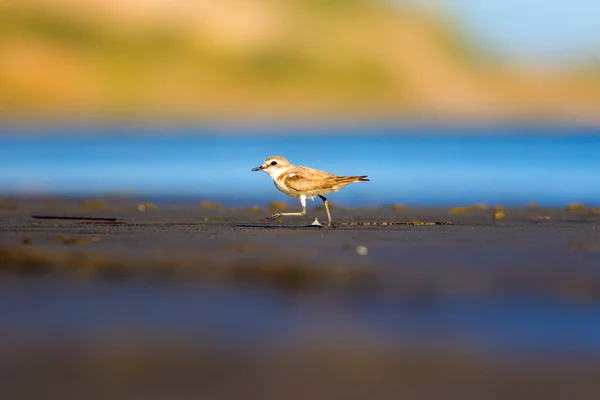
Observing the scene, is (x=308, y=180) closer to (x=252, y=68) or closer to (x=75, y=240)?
(x=75, y=240)

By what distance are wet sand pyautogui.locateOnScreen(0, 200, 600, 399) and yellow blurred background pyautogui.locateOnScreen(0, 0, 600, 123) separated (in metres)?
120

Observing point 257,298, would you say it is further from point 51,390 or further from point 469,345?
point 51,390

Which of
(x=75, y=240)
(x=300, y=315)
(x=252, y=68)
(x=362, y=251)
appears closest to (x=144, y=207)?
(x=75, y=240)

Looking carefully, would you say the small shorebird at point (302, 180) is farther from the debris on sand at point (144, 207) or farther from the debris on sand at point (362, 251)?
the debris on sand at point (144, 207)

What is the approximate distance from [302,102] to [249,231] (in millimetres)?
147085

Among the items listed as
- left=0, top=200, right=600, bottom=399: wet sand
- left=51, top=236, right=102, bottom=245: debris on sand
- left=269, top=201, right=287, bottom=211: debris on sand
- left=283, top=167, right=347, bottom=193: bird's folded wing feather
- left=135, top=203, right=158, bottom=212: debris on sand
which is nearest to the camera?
left=0, top=200, right=600, bottom=399: wet sand

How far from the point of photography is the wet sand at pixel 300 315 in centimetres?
595

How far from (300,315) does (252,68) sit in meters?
162

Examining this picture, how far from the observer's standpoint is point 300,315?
24.6ft

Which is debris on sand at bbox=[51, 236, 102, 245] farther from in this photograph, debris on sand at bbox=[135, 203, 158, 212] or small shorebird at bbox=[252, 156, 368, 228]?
debris on sand at bbox=[135, 203, 158, 212]

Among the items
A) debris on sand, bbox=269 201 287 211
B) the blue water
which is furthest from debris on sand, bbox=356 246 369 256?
the blue water

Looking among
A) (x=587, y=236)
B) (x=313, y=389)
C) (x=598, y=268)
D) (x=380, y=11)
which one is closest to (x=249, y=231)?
(x=587, y=236)

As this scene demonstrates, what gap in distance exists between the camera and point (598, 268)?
9.43 metres

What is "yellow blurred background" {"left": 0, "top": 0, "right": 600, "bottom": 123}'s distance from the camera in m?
147
